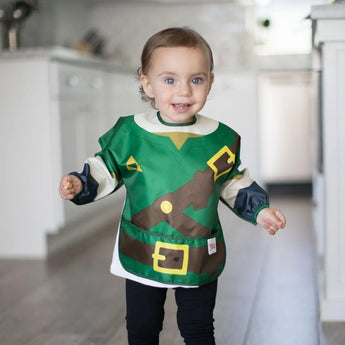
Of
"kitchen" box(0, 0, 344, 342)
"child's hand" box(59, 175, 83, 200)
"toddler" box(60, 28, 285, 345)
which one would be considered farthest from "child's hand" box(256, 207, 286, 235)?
"kitchen" box(0, 0, 344, 342)

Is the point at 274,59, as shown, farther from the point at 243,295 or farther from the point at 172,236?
the point at 172,236

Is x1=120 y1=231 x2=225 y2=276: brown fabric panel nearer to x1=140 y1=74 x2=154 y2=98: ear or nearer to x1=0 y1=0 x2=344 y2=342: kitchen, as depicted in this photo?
x1=140 y1=74 x2=154 y2=98: ear

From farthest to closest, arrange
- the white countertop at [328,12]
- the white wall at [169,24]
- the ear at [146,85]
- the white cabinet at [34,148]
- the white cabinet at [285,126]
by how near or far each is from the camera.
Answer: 1. the white wall at [169,24]
2. the white cabinet at [285,126]
3. the white cabinet at [34,148]
4. the white countertop at [328,12]
5. the ear at [146,85]

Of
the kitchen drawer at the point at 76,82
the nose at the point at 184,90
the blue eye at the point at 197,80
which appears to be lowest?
the kitchen drawer at the point at 76,82

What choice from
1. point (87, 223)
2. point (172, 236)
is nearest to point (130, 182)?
point (172, 236)

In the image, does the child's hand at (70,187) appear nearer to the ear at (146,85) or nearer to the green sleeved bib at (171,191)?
the green sleeved bib at (171,191)

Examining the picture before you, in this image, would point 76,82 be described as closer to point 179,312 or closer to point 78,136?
point 78,136

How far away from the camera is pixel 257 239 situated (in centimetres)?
334

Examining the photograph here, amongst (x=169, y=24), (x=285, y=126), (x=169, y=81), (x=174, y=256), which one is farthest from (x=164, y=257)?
(x=169, y=24)

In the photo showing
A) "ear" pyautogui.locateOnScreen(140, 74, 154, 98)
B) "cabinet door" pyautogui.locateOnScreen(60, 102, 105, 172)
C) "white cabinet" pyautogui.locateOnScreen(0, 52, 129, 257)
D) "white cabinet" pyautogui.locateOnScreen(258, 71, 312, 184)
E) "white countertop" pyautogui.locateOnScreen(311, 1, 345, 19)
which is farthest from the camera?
"white cabinet" pyautogui.locateOnScreen(258, 71, 312, 184)

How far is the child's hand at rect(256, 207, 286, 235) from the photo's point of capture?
1.28 meters

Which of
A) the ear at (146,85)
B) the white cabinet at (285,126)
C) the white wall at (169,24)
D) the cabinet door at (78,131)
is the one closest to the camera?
the ear at (146,85)

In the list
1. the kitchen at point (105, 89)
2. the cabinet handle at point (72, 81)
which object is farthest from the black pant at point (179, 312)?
the cabinet handle at point (72, 81)

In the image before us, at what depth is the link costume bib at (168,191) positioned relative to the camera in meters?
1.29
